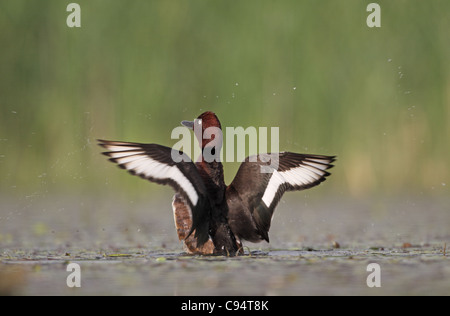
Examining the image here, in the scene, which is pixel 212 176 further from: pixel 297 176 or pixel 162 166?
pixel 297 176

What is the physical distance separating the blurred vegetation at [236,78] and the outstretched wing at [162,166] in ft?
17.9

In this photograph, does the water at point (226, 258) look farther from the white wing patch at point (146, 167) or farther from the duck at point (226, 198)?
the white wing patch at point (146, 167)

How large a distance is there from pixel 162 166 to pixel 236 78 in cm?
557

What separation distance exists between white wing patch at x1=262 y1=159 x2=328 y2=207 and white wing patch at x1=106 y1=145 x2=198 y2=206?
2.58ft

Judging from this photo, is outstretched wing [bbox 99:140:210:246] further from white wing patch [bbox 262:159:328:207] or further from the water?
white wing patch [bbox 262:159:328:207]

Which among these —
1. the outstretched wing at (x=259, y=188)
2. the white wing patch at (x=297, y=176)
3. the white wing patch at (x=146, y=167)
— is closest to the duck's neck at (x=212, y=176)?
the outstretched wing at (x=259, y=188)

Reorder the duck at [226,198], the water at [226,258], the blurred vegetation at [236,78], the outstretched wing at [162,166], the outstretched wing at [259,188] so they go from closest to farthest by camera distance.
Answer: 1. the water at [226,258]
2. the outstretched wing at [162,166]
3. the duck at [226,198]
4. the outstretched wing at [259,188]
5. the blurred vegetation at [236,78]

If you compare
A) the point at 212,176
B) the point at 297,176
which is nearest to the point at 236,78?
the point at 297,176

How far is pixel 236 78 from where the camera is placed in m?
12.5

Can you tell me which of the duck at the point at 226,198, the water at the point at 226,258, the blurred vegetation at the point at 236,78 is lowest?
the water at the point at 226,258

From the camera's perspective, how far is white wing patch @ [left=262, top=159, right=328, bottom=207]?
300 inches

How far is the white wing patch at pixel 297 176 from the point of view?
25.0ft

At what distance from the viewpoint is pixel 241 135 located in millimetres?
12758

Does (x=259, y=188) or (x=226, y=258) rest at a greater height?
(x=259, y=188)
